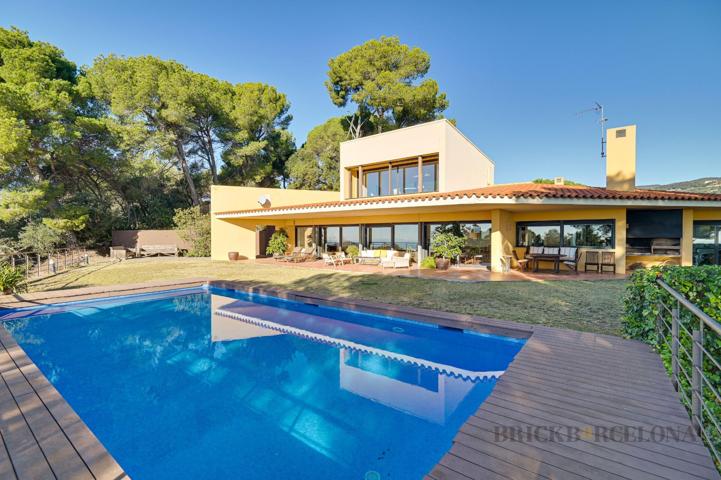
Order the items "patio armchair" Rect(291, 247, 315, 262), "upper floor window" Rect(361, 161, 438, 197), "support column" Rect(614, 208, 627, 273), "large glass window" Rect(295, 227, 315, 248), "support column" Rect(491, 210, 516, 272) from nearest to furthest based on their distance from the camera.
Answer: "support column" Rect(614, 208, 627, 273)
"support column" Rect(491, 210, 516, 272)
"upper floor window" Rect(361, 161, 438, 197)
"patio armchair" Rect(291, 247, 315, 262)
"large glass window" Rect(295, 227, 315, 248)

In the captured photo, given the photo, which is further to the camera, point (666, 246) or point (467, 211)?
point (467, 211)

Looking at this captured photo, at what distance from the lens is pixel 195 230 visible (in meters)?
22.6

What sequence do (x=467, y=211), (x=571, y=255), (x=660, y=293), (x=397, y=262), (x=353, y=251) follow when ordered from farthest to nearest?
(x=353, y=251) → (x=397, y=262) → (x=467, y=211) → (x=571, y=255) → (x=660, y=293)

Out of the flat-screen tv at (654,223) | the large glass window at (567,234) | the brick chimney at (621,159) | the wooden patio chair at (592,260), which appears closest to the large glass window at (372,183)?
the large glass window at (567,234)

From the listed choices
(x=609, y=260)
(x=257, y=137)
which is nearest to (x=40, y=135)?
(x=257, y=137)

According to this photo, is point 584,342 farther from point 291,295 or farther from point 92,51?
point 92,51

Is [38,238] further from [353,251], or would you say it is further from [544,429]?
[544,429]

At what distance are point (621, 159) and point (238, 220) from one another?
63.3ft

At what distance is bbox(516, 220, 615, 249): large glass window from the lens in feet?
41.7

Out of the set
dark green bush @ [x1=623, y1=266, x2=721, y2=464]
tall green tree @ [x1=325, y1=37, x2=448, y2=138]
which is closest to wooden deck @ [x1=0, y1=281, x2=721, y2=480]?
dark green bush @ [x1=623, y1=266, x2=721, y2=464]

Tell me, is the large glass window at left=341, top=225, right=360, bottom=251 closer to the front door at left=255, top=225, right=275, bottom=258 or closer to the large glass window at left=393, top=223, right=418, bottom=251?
the large glass window at left=393, top=223, right=418, bottom=251

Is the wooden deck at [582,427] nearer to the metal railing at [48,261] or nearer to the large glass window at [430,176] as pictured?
the large glass window at [430,176]

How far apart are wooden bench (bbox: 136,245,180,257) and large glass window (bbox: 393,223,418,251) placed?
15871mm

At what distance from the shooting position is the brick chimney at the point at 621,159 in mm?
12930
